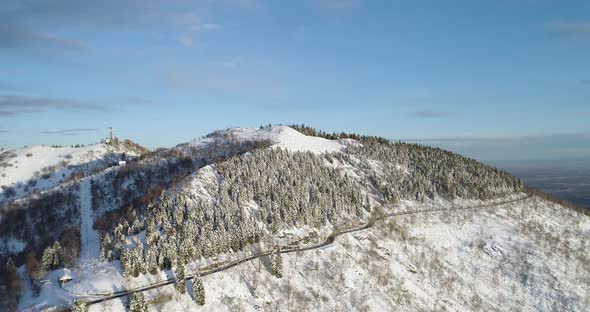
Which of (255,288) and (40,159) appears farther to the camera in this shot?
(40,159)

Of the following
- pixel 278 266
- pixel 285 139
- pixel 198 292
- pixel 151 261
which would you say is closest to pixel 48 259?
pixel 151 261

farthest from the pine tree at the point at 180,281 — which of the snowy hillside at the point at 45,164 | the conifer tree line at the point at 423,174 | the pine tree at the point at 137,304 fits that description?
the snowy hillside at the point at 45,164

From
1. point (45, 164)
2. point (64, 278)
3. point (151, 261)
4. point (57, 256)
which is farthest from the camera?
point (45, 164)

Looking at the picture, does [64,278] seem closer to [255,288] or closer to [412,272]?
[255,288]

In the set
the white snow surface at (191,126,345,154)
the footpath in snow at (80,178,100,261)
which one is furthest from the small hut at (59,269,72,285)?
the white snow surface at (191,126,345,154)

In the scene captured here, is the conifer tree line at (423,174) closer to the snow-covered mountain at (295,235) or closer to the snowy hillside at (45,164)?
the snow-covered mountain at (295,235)
